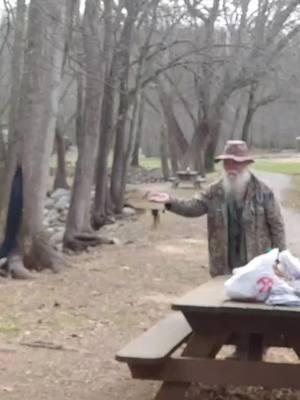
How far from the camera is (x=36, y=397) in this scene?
669cm

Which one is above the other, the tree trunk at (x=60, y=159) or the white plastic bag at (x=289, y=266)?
the white plastic bag at (x=289, y=266)

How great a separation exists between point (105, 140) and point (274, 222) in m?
17.3

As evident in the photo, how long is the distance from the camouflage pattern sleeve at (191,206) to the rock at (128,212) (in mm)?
20522

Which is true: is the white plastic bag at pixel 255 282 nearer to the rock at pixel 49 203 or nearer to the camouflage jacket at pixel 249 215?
the camouflage jacket at pixel 249 215

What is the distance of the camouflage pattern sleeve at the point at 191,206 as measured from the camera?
295 inches

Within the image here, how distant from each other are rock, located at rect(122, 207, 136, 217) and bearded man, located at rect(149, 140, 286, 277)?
67.4 ft

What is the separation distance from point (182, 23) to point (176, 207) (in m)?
23.0

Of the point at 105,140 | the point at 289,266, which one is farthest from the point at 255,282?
the point at 105,140

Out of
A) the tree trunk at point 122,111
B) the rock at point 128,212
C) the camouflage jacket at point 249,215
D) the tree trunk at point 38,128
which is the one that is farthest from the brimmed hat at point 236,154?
the rock at point 128,212

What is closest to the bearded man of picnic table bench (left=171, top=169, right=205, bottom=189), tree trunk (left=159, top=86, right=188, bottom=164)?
picnic table bench (left=171, top=169, right=205, bottom=189)

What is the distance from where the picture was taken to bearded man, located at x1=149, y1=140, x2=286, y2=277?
24.2 ft

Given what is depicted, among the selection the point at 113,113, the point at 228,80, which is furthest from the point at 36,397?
the point at 228,80

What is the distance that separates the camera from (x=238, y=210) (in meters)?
7.47

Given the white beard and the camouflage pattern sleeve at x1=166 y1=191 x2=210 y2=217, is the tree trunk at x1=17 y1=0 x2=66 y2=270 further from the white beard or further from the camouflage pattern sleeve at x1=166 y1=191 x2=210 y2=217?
the white beard
